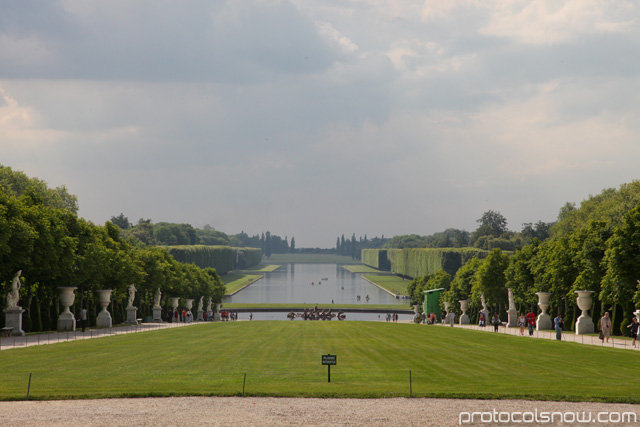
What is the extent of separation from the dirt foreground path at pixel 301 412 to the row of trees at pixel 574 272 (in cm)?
2400

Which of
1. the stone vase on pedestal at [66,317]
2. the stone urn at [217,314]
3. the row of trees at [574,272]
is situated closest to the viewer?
the row of trees at [574,272]

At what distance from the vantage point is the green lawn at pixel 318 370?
18.8 m

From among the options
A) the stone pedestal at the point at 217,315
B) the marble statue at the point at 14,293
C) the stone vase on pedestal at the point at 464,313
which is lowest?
the stone pedestal at the point at 217,315

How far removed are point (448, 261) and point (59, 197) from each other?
97082mm

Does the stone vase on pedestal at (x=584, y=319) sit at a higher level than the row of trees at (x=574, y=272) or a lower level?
lower

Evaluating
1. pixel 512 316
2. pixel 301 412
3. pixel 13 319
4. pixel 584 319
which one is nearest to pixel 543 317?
pixel 584 319

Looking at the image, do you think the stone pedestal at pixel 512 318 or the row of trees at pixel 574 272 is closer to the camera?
the row of trees at pixel 574 272

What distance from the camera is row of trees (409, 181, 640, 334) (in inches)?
1566

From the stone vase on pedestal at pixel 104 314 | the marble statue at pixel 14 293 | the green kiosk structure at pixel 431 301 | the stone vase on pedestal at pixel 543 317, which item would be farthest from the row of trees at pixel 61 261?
the stone vase on pedestal at pixel 543 317

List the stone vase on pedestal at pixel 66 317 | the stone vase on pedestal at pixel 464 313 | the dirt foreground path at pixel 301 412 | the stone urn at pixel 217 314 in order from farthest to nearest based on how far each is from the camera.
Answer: the stone urn at pixel 217 314
the stone vase on pedestal at pixel 464 313
the stone vase on pedestal at pixel 66 317
the dirt foreground path at pixel 301 412

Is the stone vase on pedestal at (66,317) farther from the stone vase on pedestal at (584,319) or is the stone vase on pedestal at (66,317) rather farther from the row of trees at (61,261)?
the stone vase on pedestal at (584,319)

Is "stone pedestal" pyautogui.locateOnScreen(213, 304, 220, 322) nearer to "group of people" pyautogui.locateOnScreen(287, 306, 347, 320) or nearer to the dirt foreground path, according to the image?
"group of people" pyautogui.locateOnScreen(287, 306, 347, 320)

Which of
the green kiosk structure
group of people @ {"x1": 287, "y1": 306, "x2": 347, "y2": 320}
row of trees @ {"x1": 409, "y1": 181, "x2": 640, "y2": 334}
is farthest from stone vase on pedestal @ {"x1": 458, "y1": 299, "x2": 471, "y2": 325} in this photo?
group of people @ {"x1": 287, "y1": 306, "x2": 347, "y2": 320}

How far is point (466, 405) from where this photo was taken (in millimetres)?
17062
